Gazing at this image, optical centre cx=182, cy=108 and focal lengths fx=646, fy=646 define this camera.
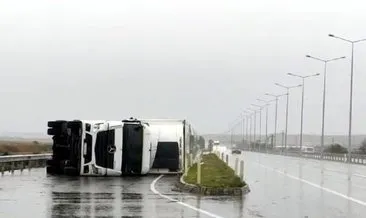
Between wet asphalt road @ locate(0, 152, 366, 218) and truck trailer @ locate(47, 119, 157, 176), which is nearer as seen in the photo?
wet asphalt road @ locate(0, 152, 366, 218)

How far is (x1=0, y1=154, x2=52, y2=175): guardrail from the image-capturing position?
1223 inches

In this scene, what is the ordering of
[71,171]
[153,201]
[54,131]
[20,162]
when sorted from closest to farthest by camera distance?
1. [153,201]
2. [71,171]
3. [54,131]
4. [20,162]

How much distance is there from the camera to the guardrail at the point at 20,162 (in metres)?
31.1

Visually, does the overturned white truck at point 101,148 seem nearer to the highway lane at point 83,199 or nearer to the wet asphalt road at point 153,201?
the highway lane at point 83,199

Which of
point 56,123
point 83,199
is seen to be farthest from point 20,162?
point 83,199

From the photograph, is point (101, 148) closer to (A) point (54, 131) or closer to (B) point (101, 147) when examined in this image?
(B) point (101, 147)

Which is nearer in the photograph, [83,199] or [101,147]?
[83,199]

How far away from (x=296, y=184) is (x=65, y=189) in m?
9.81

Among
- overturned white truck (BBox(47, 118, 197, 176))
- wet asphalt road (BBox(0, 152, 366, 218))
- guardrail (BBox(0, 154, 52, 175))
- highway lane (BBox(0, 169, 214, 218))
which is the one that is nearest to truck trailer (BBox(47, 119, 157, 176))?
overturned white truck (BBox(47, 118, 197, 176))

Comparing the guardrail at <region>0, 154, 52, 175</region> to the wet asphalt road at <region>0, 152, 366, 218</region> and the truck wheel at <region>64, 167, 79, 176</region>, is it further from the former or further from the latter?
the wet asphalt road at <region>0, 152, 366, 218</region>

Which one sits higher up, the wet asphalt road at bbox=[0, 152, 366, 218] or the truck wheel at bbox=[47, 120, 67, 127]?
the truck wheel at bbox=[47, 120, 67, 127]

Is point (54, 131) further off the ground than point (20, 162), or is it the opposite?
point (54, 131)

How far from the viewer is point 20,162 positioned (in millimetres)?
33969

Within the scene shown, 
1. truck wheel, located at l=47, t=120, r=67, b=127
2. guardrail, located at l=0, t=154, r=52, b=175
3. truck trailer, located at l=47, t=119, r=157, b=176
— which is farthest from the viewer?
guardrail, located at l=0, t=154, r=52, b=175
